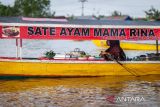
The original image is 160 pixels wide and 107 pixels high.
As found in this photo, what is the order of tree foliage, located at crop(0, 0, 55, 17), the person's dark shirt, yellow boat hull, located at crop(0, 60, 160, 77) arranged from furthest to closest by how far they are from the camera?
tree foliage, located at crop(0, 0, 55, 17)
the person's dark shirt
yellow boat hull, located at crop(0, 60, 160, 77)

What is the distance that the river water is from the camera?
12.6 metres

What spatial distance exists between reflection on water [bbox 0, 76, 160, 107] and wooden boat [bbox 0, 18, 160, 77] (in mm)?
324

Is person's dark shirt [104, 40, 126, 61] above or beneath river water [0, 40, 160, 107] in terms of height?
above

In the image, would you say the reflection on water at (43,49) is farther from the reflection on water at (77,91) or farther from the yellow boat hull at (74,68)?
the reflection on water at (77,91)

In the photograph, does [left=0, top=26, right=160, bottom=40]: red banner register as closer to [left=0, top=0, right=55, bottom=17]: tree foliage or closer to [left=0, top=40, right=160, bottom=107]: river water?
[left=0, top=40, right=160, bottom=107]: river water

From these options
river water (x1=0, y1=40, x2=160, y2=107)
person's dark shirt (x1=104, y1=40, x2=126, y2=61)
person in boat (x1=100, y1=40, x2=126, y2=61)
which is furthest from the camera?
person's dark shirt (x1=104, y1=40, x2=126, y2=61)

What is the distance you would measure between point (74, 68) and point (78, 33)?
1528 millimetres

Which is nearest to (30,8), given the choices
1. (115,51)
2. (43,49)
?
(43,49)

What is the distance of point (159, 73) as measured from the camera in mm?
18438

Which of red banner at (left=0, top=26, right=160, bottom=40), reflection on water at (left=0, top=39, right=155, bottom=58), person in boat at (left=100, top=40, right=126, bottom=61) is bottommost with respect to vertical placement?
reflection on water at (left=0, top=39, right=155, bottom=58)

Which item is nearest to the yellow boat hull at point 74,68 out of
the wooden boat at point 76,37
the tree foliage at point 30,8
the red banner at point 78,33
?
the wooden boat at point 76,37

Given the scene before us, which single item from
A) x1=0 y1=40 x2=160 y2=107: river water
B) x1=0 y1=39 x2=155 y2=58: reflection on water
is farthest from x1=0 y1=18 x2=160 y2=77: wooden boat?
x1=0 y1=39 x2=155 y2=58: reflection on water

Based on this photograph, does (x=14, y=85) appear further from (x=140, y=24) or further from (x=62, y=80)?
(x=140, y=24)

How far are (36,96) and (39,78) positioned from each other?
3.52 meters
